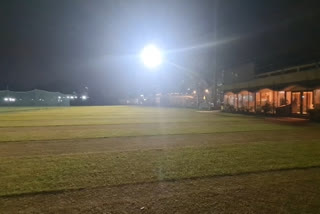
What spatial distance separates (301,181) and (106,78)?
3180 inches

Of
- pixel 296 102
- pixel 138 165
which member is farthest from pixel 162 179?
pixel 296 102

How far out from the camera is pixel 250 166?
21.0ft

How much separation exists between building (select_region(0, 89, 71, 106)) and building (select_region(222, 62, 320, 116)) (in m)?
57.2

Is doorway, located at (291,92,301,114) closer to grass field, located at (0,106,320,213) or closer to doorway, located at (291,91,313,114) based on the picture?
doorway, located at (291,91,313,114)

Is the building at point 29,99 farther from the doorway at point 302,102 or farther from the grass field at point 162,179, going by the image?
the grass field at point 162,179

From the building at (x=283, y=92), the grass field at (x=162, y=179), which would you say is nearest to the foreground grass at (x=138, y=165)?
the grass field at (x=162, y=179)

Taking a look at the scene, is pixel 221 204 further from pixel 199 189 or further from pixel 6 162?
pixel 6 162

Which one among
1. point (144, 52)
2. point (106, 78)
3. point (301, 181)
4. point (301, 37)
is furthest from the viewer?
point (106, 78)

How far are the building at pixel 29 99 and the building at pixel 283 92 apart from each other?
2253 inches

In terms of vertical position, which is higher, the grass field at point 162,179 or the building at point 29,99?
the building at point 29,99

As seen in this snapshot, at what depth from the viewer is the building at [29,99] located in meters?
75.8

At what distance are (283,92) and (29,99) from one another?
69.3 m

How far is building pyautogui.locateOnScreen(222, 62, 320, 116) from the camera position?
69.7 feet

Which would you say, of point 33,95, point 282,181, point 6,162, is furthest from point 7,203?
point 33,95
